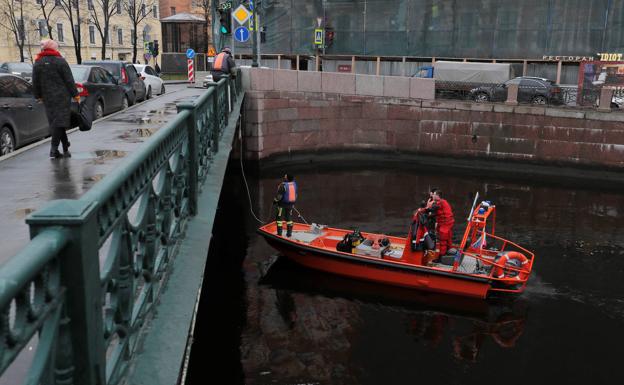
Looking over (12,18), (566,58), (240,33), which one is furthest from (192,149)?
(12,18)

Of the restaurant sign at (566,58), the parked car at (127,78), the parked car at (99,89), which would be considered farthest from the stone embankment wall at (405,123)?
the restaurant sign at (566,58)

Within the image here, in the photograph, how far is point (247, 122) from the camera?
77.2 ft

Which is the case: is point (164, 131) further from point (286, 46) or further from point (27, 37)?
point (27, 37)

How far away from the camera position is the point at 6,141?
9891mm

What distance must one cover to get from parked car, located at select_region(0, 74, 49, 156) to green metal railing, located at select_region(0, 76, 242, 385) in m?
7.27

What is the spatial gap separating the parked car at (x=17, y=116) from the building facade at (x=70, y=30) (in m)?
38.1

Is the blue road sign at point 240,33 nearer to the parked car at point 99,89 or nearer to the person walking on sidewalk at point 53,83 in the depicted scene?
the parked car at point 99,89

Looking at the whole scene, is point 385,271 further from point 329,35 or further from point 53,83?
point 329,35

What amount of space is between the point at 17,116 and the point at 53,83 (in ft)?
9.97

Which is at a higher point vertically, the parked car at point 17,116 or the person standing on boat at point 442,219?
the parked car at point 17,116

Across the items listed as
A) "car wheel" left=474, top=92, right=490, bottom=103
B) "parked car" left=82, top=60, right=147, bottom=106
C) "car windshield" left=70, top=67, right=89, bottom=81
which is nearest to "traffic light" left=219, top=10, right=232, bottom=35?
"parked car" left=82, top=60, right=147, bottom=106

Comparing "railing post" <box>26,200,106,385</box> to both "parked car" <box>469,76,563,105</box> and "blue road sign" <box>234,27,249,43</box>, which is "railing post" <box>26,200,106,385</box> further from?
"parked car" <box>469,76,563,105</box>

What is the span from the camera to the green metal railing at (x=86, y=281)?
1.66 m

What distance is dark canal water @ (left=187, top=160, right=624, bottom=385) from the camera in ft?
32.6
